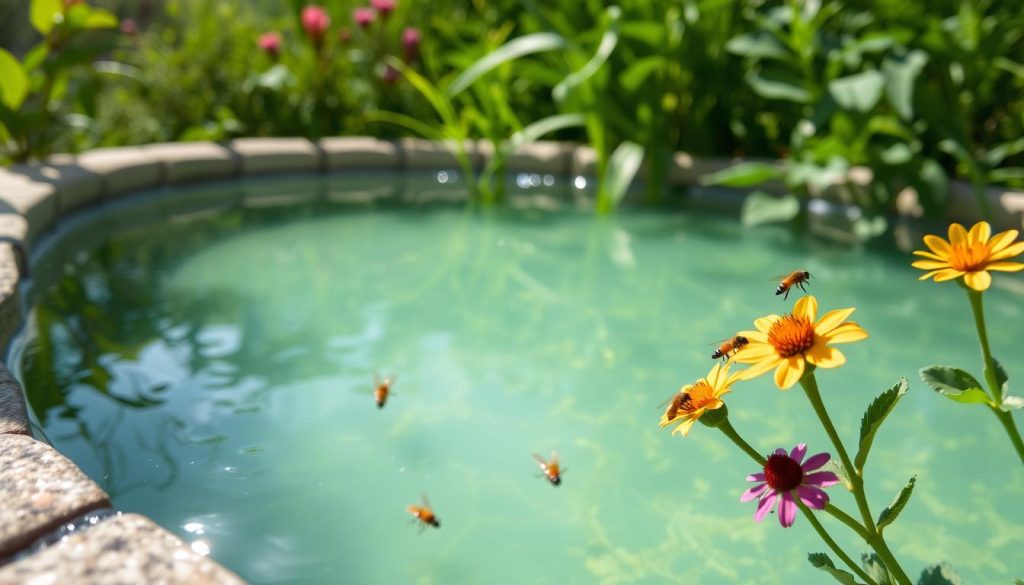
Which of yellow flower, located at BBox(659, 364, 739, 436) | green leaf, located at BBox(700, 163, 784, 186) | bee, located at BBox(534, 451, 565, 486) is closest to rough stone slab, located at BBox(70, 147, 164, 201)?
green leaf, located at BBox(700, 163, 784, 186)

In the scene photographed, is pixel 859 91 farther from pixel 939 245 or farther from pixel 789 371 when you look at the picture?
pixel 789 371

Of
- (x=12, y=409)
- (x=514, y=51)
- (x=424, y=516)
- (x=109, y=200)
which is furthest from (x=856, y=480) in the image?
(x=109, y=200)

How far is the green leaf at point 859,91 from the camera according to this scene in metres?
3.21

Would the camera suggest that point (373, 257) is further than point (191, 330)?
Yes

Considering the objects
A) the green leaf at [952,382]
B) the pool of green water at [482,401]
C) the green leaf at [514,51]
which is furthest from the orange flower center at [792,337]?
the green leaf at [514,51]

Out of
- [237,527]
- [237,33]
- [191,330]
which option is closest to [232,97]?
[237,33]

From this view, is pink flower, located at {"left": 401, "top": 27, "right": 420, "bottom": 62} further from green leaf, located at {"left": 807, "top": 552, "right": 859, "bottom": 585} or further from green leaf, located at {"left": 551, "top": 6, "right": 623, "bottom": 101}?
green leaf, located at {"left": 807, "top": 552, "right": 859, "bottom": 585}

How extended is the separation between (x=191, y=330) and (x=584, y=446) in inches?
43.5

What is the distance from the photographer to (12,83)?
3.39m

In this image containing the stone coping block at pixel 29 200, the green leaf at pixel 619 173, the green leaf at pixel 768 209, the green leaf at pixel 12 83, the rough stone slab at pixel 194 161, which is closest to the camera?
the stone coping block at pixel 29 200

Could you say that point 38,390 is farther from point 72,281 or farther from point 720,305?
point 720,305

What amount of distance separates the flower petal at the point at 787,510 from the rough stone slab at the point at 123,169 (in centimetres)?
317

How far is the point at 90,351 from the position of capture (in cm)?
230

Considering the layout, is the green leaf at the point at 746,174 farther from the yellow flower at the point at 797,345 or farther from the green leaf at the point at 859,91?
the yellow flower at the point at 797,345
